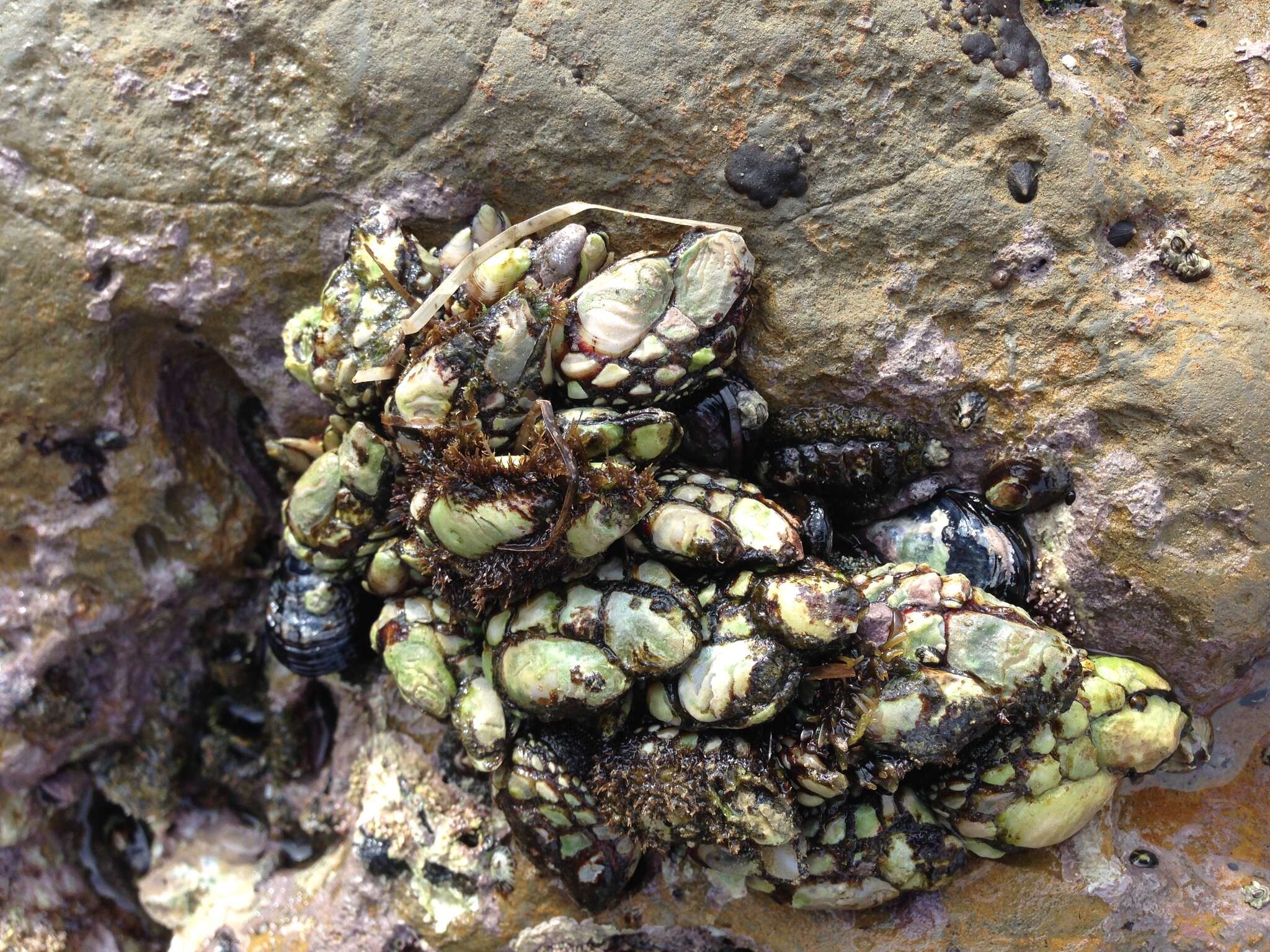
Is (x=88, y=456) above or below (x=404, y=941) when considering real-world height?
above

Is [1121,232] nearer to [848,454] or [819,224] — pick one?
[819,224]

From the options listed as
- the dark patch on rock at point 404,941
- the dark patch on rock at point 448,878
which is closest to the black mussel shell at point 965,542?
the dark patch on rock at point 448,878

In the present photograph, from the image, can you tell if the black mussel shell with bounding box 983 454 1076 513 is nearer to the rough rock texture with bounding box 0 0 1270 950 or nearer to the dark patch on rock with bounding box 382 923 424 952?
the rough rock texture with bounding box 0 0 1270 950

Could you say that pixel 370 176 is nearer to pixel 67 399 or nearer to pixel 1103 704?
pixel 67 399

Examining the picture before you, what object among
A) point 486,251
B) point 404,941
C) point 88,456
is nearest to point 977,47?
point 486,251

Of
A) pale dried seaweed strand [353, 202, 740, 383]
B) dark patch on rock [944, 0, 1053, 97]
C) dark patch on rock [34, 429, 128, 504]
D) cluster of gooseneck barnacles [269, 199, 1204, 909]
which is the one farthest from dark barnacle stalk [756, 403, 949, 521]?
dark patch on rock [34, 429, 128, 504]

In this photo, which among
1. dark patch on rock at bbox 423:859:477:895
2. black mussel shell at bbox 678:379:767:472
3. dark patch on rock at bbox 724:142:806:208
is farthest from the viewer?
dark patch on rock at bbox 423:859:477:895

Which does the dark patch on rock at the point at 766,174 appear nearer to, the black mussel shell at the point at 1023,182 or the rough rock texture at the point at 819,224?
the rough rock texture at the point at 819,224
